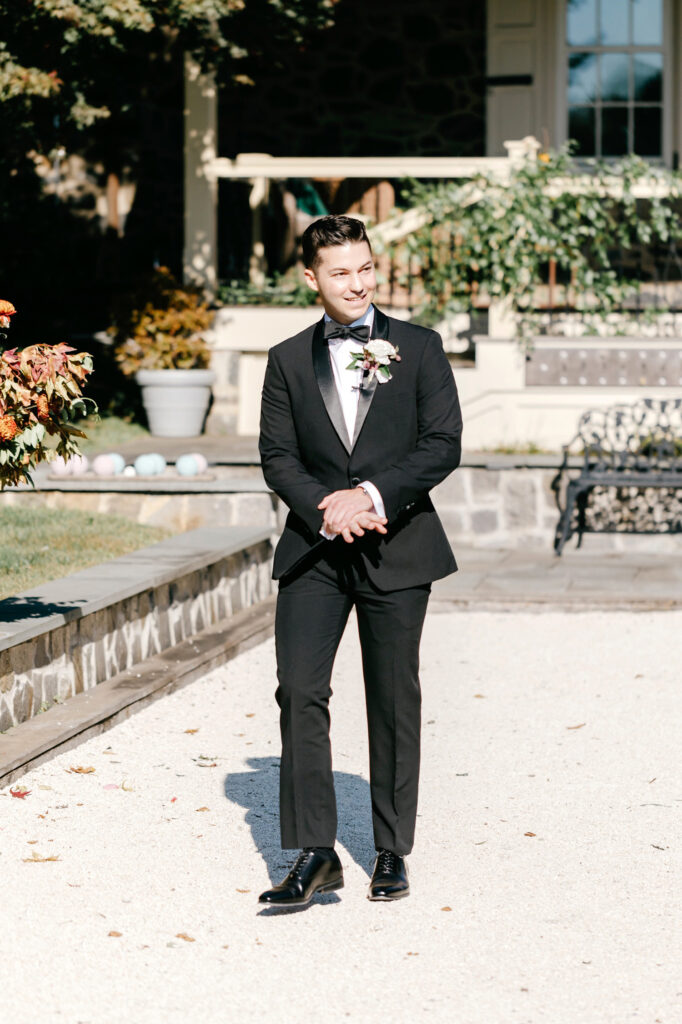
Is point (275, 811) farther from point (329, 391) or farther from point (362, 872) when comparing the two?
point (329, 391)

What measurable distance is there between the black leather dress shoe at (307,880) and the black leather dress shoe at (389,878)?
103 millimetres

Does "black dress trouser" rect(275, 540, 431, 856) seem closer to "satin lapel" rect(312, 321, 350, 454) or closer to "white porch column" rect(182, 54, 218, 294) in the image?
"satin lapel" rect(312, 321, 350, 454)

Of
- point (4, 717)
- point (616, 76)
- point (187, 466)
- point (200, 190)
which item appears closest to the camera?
point (4, 717)

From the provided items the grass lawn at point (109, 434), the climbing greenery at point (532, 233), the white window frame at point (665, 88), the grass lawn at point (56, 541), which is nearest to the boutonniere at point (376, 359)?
the grass lawn at point (56, 541)

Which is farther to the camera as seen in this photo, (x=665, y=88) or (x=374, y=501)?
(x=665, y=88)

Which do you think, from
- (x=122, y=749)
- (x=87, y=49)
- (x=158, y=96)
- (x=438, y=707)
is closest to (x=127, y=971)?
(x=122, y=749)

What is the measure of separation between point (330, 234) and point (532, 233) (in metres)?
8.25

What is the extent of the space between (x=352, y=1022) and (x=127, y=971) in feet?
2.06

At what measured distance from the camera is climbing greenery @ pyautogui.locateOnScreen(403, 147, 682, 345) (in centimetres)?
1241

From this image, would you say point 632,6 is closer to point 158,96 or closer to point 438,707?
point 158,96

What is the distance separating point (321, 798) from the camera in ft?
14.6

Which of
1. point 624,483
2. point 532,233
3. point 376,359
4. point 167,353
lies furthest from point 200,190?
point 376,359

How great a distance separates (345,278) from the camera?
438 cm

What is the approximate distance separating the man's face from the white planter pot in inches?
336
